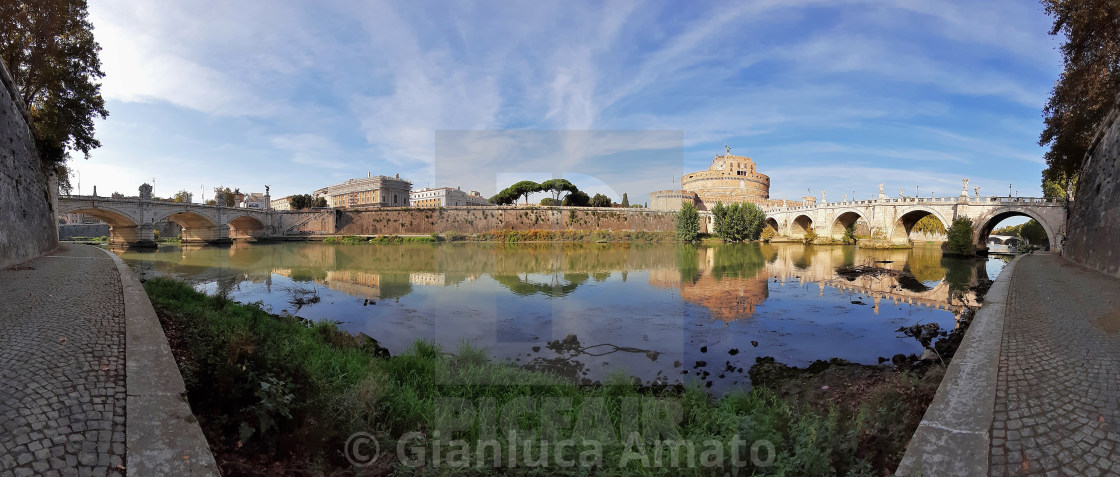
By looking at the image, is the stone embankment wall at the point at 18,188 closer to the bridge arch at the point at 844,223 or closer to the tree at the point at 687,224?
the tree at the point at 687,224

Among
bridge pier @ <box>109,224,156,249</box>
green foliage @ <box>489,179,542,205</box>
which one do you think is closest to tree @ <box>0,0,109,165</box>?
bridge pier @ <box>109,224,156,249</box>

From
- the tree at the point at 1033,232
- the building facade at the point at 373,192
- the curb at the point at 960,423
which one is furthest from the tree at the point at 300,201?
the tree at the point at 1033,232

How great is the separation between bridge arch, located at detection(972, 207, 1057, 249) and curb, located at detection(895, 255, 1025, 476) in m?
38.1

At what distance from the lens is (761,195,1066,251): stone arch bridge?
1194 inches

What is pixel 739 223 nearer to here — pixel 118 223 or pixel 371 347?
pixel 371 347

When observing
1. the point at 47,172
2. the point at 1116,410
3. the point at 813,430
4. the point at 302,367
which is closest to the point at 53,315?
the point at 302,367

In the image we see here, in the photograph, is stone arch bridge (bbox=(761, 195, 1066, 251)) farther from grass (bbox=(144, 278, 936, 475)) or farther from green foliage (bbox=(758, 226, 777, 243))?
grass (bbox=(144, 278, 936, 475))

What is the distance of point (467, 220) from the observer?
48.9 m

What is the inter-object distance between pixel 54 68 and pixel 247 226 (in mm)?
40206

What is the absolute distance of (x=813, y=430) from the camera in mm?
2912

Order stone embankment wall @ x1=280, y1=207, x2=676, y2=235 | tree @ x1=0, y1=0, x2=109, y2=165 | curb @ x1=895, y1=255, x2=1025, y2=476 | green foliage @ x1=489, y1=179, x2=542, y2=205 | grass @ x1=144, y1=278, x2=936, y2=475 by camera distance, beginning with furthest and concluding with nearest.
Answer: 1. green foliage @ x1=489, y1=179, x2=542, y2=205
2. stone embankment wall @ x1=280, y1=207, x2=676, y2=235
3. tree @ x1=0, y1=0, x2=109, y2=165
4. grass @ x1=144, y1=278, x2=936, y2=475
5. curb @ x1=895, y1=255, x2=1025, y2=476

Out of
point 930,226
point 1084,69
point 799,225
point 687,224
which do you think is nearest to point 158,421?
point 1084,69

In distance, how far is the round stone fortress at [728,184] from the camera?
2808 inches

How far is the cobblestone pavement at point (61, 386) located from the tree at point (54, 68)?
13871mm
